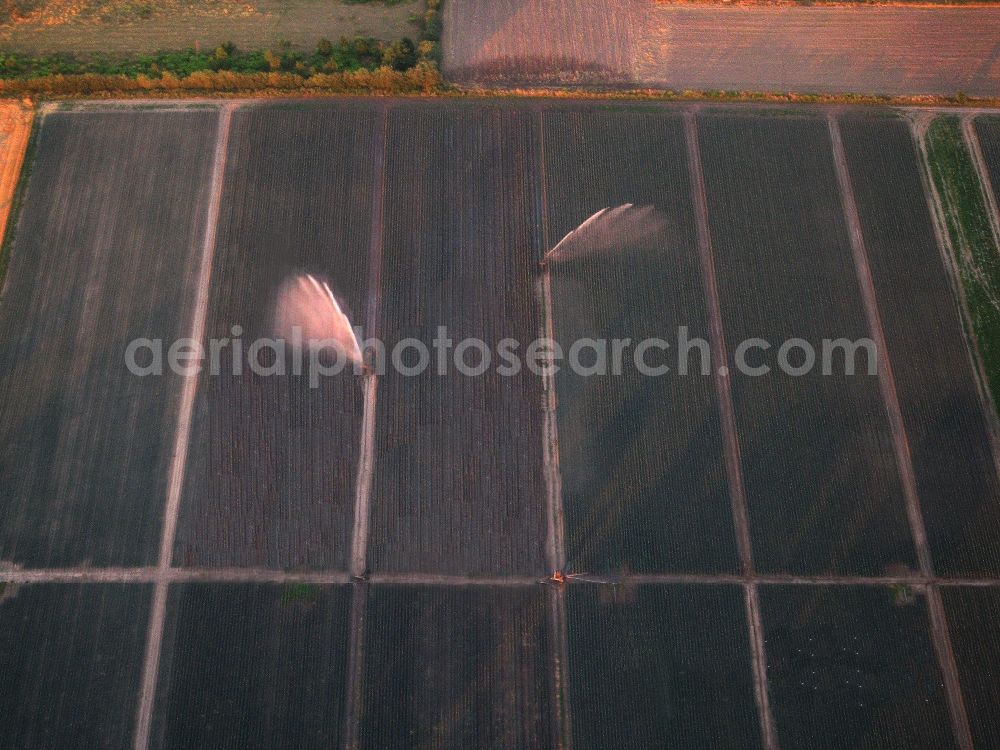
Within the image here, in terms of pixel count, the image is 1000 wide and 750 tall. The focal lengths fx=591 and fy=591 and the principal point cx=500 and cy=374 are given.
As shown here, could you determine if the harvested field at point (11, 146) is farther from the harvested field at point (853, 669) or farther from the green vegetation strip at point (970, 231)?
the green vegetation strip at point (970, 231)

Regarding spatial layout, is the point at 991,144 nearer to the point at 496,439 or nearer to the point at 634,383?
the point at 634,383

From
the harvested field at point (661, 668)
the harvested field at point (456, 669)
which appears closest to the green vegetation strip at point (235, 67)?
the harvested field at point (456, 669)

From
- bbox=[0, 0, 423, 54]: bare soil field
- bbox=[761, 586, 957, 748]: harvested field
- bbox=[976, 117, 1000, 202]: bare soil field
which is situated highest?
bbox=[0, 0, 423, 54]: bare soil field

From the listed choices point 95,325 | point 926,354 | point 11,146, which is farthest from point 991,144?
point 11,146

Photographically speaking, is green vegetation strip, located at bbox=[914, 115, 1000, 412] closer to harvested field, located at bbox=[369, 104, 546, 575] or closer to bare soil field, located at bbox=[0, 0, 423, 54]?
harvested field, located at bbox=[369, 104, 546, 575]

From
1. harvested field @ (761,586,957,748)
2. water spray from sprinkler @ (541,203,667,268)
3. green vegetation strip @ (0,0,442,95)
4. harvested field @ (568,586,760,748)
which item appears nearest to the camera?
harvested field @ (568,586,760,748)

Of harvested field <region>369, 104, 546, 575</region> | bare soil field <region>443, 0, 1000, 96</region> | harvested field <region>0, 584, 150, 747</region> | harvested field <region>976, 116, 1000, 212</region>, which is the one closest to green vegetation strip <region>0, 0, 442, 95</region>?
bare soil field <region>443, 0, 1000, 96</region>
